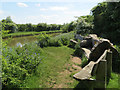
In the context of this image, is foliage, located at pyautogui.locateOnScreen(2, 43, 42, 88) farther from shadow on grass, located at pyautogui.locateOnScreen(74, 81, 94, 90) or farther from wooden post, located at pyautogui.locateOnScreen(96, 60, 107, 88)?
wooden post, located at pyautogui.locateOnScreen(96, 60, 107, 88)

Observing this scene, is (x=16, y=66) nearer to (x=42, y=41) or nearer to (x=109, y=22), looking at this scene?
(x=42, y=41)

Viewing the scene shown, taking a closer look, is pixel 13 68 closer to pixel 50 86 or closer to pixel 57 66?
pixel 50 86

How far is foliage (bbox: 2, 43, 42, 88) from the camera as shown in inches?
129

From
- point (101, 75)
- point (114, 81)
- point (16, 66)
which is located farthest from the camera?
point (114, 81)

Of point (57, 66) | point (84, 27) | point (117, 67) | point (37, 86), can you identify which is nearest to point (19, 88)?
point (37, 86)

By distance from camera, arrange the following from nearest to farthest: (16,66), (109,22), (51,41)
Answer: (16,66)
(109,22)
(51,41)

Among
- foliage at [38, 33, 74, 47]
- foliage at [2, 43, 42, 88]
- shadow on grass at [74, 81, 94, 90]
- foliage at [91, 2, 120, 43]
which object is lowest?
shadow on grass at [74, 81, 94, 90]

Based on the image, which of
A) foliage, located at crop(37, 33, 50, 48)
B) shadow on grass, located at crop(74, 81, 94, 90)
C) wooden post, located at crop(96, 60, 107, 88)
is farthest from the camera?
foliage, located at crop(37, 33, 50, 48)

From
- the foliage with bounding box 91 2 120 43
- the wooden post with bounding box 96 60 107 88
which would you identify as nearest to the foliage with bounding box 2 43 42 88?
the wooden post with bounding box 96 60 107 88

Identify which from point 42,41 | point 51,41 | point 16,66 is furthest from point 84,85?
point 51,41

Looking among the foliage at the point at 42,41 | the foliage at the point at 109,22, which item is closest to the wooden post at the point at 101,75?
the foliage at the point at 109,22

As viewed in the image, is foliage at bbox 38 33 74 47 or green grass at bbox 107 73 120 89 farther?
foliage at bbox 38 33 74 47

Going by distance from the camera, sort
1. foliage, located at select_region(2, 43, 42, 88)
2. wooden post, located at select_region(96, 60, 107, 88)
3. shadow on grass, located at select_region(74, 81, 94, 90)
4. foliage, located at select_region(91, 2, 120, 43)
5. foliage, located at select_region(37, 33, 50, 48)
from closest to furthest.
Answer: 1. wooden post, located at select_region(96, 60, 107, 88)
2. foliage, located at select_region(2, 43, 42, 88)
3. shadow on grass, located at select_region(74, 81, 94, 90)
4. foliage, located at select_region(91, 2, 120, 43)
5. foliage, located at select_region(37, 33, 50, 48)

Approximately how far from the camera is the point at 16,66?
3.52 metres
